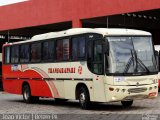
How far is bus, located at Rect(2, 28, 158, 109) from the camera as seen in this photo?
16812 millimetres

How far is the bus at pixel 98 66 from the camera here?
662 inches

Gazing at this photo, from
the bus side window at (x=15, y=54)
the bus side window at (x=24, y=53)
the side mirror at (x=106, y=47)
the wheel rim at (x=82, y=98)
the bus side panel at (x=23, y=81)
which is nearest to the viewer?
the side mirror at (x=106, y=47)

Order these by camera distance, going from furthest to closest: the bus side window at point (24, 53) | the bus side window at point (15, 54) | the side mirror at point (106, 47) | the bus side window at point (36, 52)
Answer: the bus side window at point (15, 54) → the bus side window at point (24, 53) → the bus side window at point (36, 52) → the side mirror at point (106, 47)

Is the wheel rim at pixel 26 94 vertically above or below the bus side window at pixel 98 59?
below

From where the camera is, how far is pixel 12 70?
24.5 metres

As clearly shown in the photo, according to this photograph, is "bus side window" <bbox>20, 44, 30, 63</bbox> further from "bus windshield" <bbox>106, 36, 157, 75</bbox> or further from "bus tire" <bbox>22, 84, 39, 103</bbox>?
"bus windshield" <bbox>106, 36, 157, 75</bbox>

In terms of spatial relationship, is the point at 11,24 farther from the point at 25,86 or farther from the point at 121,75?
the point at 121,75

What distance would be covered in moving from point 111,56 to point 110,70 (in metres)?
0.46

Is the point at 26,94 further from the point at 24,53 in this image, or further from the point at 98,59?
the point at 98,59

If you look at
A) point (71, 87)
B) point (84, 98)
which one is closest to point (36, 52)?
point (71, 87)

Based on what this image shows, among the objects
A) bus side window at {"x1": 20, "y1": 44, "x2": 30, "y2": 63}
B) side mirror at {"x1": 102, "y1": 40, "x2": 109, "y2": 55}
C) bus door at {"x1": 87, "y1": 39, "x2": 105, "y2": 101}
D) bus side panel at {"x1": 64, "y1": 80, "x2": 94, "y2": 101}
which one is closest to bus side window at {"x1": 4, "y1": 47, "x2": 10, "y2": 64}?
bus side window at {"x1": 20, "y1": 44, "x2": 30, "y2": 63}

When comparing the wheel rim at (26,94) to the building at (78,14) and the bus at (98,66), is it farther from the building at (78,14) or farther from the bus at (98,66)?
the building at (78,14)

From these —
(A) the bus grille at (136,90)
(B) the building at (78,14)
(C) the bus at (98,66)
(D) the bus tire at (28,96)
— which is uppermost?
(B) the building at (78,14)

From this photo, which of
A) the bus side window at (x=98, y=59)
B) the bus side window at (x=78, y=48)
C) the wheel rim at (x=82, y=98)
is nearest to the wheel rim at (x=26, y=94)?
the bus side window at (x=78, y=48)
